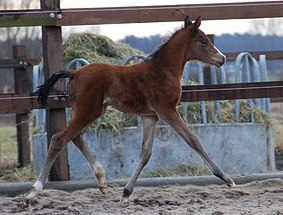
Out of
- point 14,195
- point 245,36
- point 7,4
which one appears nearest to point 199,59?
point 14,195

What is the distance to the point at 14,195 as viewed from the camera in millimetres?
6129

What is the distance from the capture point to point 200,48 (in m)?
6.13

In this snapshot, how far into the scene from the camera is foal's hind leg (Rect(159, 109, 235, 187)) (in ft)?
18.2

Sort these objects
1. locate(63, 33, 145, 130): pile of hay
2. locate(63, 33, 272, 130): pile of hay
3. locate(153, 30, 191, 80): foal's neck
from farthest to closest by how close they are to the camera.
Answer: locate(63, 33, 145, 130): pile of hay
locate(63, 33, 272, 130): pile of hay
locate(153, 30, 191, 80): foal's neck

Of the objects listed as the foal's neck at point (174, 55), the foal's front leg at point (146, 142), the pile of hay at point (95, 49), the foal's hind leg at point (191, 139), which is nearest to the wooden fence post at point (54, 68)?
the foal's front leg at point (146, 142)

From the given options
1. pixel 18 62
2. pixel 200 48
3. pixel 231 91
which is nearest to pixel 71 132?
pixel 200 48

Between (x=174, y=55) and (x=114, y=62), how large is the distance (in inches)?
122

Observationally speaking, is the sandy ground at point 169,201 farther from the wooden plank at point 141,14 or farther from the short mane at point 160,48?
the wooden plank at point 141,14

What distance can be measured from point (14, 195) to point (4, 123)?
17920 millimetres

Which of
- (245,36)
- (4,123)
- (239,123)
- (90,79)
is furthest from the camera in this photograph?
(245,36)

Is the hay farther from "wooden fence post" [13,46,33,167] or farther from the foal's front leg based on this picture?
the foal's front leg

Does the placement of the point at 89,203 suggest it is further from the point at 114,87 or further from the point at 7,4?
the point at 7,4

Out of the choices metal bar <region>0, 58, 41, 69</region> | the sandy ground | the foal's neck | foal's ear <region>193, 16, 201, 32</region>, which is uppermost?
metal bar <region>0, 58, 41, 69</region>

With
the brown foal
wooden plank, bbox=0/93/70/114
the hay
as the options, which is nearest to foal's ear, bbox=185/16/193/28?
the brown foal
